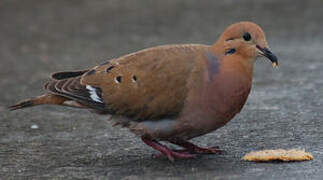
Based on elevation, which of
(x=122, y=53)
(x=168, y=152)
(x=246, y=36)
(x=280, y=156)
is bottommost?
(x=280, y=156)

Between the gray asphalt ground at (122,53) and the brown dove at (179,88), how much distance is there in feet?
0.82

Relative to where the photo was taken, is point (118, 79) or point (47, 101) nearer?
point (118, 79)

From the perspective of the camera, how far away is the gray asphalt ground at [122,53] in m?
3.96

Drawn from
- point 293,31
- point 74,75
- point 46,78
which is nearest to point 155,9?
point 293,31

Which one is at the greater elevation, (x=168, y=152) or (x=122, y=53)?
(x=122, y=53)

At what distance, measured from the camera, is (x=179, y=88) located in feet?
12.7

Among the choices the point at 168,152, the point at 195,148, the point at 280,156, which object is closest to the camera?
the point at 280,156

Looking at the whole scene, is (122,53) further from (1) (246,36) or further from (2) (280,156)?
(2) (280,156)

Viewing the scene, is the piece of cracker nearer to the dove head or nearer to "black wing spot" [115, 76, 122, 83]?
the dove head

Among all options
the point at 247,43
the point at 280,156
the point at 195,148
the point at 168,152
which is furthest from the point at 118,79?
the point at 280,156

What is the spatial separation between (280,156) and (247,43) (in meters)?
0.66

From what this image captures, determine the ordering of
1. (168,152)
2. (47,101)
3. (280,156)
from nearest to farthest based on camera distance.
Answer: (280,156) → (168,152) → (47,101)

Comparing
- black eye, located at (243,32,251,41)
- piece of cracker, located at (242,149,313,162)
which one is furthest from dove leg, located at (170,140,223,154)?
black eye, located at (243,32,251,41)

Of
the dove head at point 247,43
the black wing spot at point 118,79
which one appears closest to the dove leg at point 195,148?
the black wing spot at point 118,79
